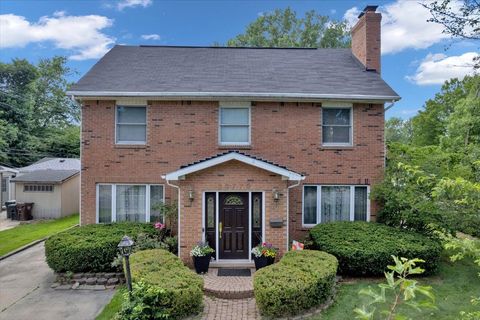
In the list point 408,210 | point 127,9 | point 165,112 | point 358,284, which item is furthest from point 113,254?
point 127,9

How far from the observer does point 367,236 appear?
10023 millimetres

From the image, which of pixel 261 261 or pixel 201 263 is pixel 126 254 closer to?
pixel 201 263

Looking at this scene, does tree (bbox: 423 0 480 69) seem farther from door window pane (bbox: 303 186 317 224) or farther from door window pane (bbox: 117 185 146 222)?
door window pane (bbox: 117 185 146 222)

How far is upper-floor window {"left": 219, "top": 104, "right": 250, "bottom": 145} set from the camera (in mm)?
12008

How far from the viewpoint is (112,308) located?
7809 millimetres

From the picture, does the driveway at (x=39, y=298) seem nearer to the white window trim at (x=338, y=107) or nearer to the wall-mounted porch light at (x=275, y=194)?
the wall-mounted porch light at (x=275, y=194)

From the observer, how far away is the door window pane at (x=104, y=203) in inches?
469

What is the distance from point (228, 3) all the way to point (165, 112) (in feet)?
55.4

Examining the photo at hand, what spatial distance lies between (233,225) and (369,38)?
9.46 meters

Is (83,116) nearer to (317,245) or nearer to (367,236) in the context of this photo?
(317,245)

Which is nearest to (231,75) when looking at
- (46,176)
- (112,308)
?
(112,308)

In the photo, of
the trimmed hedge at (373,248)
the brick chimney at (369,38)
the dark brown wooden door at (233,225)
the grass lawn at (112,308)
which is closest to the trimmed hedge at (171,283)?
the grass lawn at (112,308)

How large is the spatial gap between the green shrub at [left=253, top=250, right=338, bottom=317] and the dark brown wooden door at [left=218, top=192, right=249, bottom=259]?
2426 mm

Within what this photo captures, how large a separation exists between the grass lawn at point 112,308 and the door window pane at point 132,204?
3604mm
